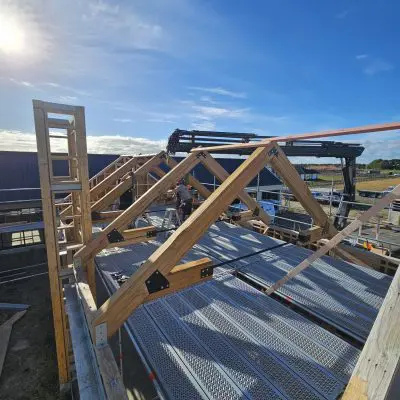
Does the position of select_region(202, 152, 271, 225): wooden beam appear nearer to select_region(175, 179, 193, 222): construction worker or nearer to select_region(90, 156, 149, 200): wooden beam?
select_region(175, 179, 193, 222): construction worker

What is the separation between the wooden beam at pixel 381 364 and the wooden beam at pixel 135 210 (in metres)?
3.83

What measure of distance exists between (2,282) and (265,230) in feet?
29.0

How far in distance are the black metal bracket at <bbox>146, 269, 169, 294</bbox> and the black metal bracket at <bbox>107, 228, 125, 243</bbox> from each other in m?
2.16

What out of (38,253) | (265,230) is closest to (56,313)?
(265,230)

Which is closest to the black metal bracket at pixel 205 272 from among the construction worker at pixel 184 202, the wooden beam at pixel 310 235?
the wooden beam at pixel 310 235

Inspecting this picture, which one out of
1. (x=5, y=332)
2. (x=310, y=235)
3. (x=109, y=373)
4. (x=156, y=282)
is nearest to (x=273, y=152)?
(x=310, y=235)

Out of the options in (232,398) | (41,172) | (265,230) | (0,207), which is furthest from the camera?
(0,207)

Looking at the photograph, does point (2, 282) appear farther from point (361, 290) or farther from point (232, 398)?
point (361, 290)

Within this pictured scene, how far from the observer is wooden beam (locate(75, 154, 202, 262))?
13.1 ft

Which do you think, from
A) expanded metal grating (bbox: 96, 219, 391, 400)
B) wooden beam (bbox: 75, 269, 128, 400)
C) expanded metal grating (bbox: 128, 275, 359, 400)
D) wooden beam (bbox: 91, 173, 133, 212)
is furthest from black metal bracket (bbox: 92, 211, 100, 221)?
wooden beam (bbox: 75, 269, 128, 400)

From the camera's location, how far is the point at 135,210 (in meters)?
4.52

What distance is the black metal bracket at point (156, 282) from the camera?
2258mm

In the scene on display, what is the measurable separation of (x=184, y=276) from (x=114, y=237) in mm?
2135

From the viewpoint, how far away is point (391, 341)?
972 millimetres
